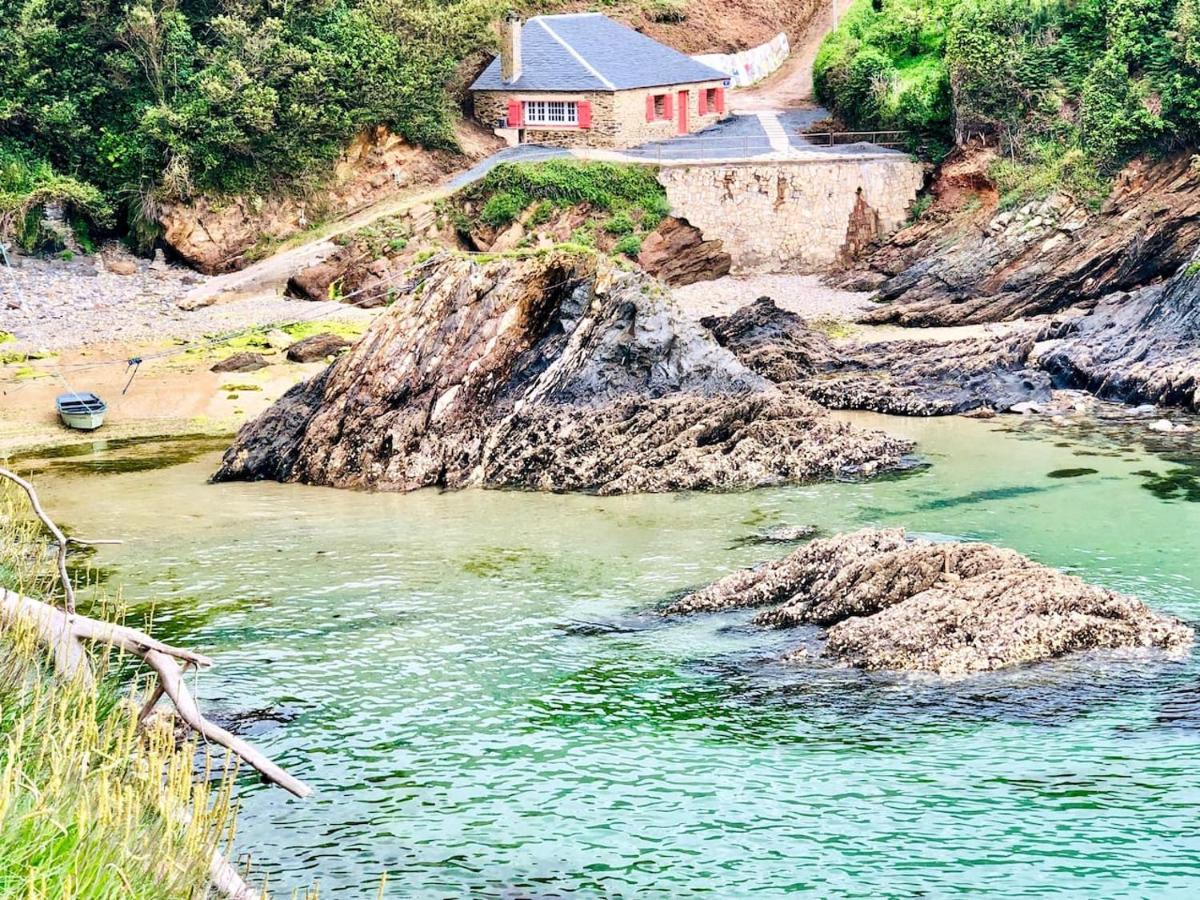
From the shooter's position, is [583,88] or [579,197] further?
[583,88]

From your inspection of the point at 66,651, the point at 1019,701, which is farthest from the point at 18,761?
the point at 1019,701

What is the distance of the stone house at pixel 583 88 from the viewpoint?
222 feet

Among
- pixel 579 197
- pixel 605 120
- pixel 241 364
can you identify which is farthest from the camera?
pixel 605 120

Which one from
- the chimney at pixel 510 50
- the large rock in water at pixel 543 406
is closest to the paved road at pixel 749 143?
the chimney at pixel 510 50

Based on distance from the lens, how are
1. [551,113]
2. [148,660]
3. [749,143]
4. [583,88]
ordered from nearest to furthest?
[148,660] → [749,143] → [583,88] → [551,113]

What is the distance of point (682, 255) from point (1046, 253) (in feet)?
48.5

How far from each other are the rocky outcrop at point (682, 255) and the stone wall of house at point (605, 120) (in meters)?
6.76

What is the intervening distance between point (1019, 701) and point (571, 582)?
387 inches

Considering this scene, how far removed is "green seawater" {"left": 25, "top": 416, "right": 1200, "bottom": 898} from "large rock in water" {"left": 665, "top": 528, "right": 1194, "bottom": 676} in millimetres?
599

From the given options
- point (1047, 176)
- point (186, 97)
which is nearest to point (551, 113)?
point (186, 97)

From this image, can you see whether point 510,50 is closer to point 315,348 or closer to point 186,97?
point 186,97

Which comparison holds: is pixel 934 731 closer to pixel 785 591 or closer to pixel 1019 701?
pixel 1019 701

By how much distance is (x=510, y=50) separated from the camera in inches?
2699

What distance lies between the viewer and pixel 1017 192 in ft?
194
